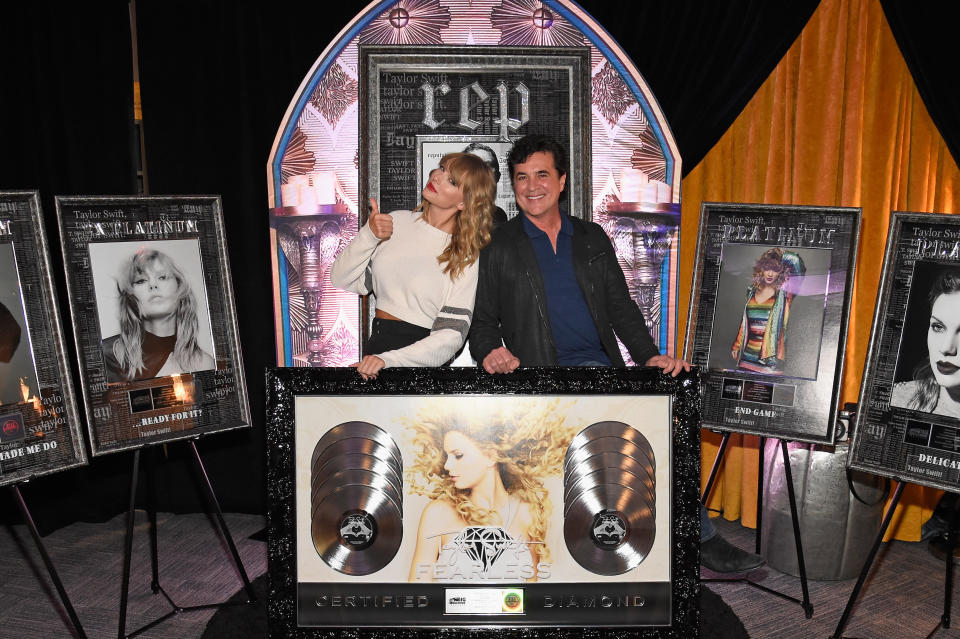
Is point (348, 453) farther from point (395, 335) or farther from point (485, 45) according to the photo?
point (485, 45)

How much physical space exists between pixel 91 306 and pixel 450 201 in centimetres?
114

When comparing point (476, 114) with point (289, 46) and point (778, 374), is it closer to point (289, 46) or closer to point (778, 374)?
point (289, 46)

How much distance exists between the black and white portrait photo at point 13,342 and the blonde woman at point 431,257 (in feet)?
2.95

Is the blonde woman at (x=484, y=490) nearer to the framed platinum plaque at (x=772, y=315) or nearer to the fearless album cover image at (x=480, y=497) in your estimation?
the fearless album cover image at (x=480, y=497)

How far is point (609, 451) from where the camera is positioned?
1945 mm

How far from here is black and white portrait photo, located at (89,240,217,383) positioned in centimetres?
227

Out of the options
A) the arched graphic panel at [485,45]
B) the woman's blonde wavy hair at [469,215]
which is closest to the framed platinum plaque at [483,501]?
the woman's blonde wavy hair at [469,215]

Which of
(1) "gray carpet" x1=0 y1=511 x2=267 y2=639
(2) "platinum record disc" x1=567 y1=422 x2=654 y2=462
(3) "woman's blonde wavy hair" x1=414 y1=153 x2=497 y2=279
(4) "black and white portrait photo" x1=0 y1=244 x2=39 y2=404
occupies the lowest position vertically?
(1) "gray carpet" x1=0 y1=511 x2=267 y2=639

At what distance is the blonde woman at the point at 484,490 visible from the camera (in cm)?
193

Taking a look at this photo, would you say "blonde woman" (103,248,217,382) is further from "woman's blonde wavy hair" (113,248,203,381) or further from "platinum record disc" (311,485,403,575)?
"platinum record disc" (311,485,403,575)

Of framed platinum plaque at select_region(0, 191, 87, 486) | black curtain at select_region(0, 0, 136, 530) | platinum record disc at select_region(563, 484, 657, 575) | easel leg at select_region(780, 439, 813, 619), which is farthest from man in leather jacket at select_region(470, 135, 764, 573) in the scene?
black curtain at select_region(0, 0, 136, 530)

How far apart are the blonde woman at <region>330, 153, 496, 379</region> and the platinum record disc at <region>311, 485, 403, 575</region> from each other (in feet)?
1.60

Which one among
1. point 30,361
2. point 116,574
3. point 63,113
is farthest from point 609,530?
point 63,113

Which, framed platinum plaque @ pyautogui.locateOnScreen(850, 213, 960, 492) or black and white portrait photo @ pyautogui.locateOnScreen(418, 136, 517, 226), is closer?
framed platinum plaque @ pyautogui.locateOnScreen(850, 213, 960, 492)
